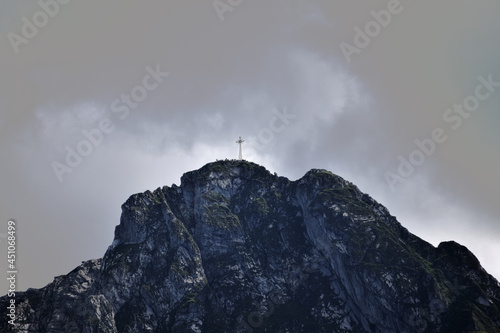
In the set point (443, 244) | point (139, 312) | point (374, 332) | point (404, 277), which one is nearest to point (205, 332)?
point (139, 312)

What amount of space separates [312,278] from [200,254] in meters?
46.5

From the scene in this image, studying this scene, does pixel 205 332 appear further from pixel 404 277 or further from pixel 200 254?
pixel 404 277

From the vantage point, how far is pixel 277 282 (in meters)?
184

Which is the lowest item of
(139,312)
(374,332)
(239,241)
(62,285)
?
(374,332)

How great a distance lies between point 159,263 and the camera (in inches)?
7229

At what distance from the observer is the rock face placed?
520 ft

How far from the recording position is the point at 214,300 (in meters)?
176

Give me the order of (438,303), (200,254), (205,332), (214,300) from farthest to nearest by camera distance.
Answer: (200,254), (214,300), (205,332), (438,303)

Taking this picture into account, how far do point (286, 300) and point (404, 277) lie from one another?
4487 centimetres

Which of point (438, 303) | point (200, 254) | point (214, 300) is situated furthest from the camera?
point (200, 254)

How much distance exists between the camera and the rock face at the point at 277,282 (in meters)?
159

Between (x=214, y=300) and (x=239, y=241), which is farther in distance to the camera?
(x=239, y=241)

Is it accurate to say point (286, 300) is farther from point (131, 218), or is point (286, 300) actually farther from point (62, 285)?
point (62, 285)

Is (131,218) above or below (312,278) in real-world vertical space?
above
